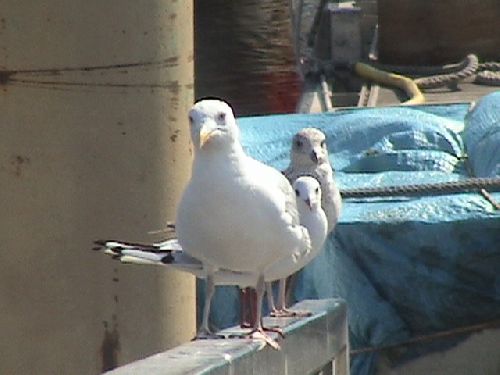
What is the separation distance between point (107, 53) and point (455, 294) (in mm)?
2165

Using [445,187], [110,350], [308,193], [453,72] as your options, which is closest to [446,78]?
[453,72]

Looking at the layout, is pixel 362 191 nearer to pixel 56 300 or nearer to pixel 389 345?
pixel 389 345

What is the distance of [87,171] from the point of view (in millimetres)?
5566

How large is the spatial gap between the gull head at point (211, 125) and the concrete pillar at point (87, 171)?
4.66 feet

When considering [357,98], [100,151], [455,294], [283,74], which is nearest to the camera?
[100,151]

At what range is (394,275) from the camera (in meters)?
6.79

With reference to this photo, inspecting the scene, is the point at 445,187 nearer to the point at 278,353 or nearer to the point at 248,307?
the point at 248,307

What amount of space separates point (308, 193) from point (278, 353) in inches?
21.2

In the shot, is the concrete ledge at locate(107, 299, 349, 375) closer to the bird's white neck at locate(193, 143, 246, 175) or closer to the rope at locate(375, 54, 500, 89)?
the bird's white neck at locate(193, 143, 246, 175)

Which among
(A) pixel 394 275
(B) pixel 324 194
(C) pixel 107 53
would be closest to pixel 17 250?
(C) pixel 107 53

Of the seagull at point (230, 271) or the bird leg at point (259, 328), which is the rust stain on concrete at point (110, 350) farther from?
the bird leg at point (259, 328)

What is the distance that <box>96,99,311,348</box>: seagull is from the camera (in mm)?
4074

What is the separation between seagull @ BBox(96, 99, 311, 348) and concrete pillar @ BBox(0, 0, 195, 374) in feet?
4.43

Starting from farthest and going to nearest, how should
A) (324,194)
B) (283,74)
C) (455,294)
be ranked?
1. (283,74)
2. (455,294)
3. (324,194)
